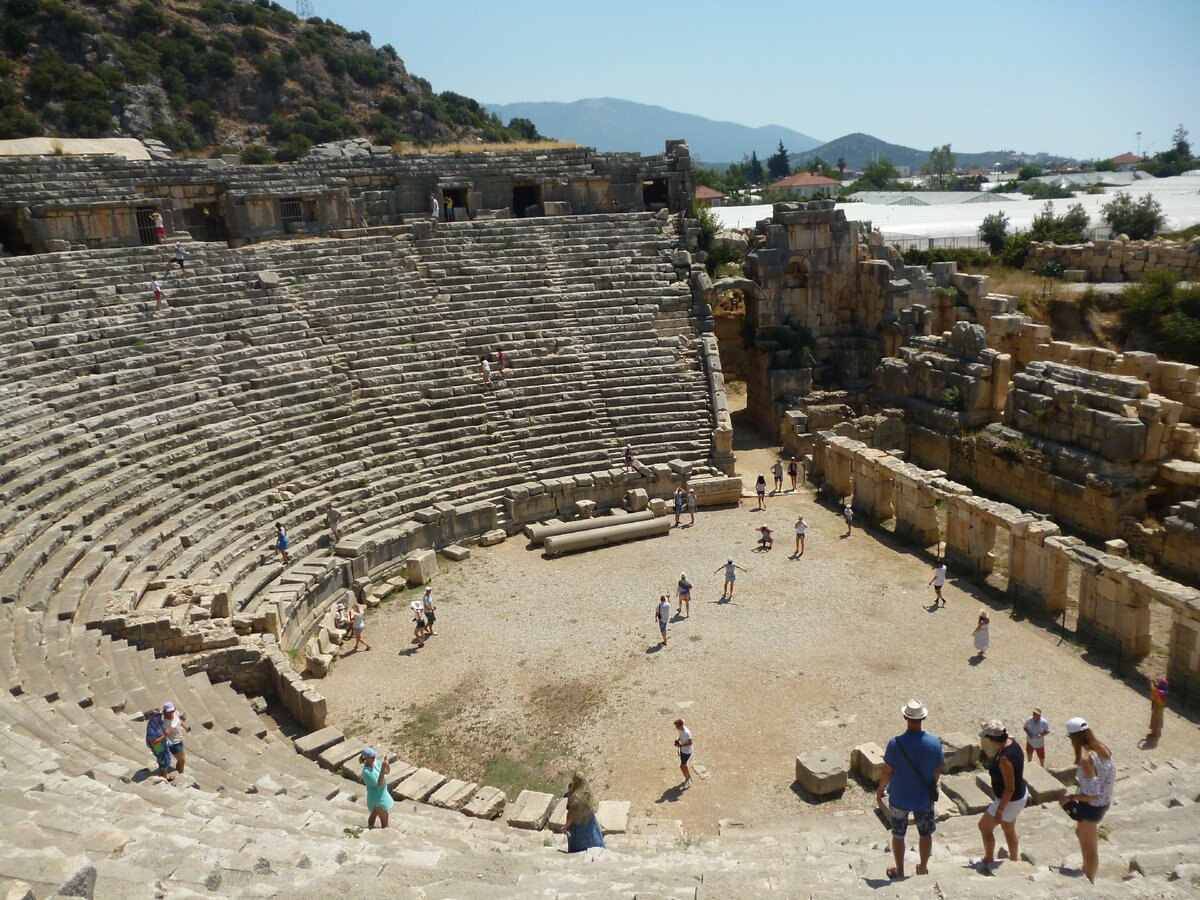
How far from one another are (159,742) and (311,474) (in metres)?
8.71

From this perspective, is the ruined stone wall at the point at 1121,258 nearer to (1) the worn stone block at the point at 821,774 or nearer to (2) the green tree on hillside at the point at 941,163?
(1) the worn stone block at the point at 821,774

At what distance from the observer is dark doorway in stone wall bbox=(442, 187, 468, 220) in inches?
1003

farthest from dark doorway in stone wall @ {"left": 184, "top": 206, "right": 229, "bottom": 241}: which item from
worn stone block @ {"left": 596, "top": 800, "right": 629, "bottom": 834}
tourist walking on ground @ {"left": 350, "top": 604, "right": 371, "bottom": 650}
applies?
worn stone block @ {"left": 596, "top": 800, "right": 629, "bottom": 834}

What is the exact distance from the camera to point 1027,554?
49.0 feet

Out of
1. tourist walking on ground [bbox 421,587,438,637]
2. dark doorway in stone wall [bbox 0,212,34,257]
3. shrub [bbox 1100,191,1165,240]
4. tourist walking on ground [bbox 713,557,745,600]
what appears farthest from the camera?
shrub [bbox 1100,191,1165,240]

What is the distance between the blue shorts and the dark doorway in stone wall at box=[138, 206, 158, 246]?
2037cm

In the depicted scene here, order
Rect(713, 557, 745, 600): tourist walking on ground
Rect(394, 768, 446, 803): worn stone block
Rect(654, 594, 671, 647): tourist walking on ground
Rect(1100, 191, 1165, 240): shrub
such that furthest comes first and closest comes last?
1. Rect(1100, 191, 1165, 240): shrub
2. Rect(713, 557, 745, 600): tourist walking on ground
3. Rect(654, 594, 671, 647): tourist walking on ground
4. Rect(394, 768, 446, 803): worn stone block

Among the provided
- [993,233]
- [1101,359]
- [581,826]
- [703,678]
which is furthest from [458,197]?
[581,826]

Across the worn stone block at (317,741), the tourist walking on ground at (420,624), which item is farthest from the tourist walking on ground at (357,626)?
the worn stone block at (317,741)

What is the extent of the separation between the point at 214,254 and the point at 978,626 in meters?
16.9

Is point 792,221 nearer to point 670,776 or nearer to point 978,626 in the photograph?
point 978,626

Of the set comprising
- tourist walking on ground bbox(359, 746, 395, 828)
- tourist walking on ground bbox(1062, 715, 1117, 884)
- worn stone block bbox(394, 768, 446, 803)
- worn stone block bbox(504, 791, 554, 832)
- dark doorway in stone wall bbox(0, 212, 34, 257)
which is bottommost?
worn stone block bbox(504, 791, 554, 832)

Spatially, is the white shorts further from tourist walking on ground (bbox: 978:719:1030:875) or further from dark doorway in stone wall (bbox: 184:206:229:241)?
dark doorway in stone wall (bbox: 184:206:229:241)

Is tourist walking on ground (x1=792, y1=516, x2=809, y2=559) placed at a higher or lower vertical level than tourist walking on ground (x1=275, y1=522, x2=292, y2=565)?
lower
